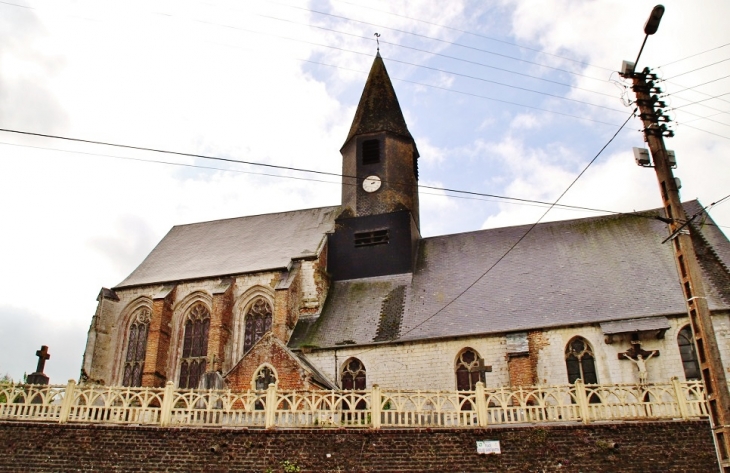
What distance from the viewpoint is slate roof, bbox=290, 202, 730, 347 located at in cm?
1905

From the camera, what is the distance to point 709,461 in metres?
11.6

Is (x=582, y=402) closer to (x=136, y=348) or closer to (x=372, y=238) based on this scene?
(x=372, y=238)

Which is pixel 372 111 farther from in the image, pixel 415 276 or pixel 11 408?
pixel 11 408

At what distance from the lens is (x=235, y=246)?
1050 inches

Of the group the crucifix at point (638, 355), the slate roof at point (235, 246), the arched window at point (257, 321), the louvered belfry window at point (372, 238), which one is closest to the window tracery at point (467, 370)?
the crucifix at point (638, 355)

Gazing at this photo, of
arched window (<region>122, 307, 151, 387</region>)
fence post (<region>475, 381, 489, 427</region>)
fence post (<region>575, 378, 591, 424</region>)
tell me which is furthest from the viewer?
arched window (<region>122, 307, 151, 387</region>)

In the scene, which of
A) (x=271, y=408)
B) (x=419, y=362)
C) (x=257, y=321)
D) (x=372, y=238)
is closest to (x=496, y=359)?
(x=419, y=362)

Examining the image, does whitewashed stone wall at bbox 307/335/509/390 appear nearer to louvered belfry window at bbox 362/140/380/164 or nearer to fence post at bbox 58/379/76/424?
fence post at bbox 58/379/76/424

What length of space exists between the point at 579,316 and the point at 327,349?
8207mm

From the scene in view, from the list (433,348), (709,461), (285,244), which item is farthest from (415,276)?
(709,461)

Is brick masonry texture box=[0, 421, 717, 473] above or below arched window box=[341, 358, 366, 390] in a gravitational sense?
below

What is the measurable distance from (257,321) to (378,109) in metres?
10.7

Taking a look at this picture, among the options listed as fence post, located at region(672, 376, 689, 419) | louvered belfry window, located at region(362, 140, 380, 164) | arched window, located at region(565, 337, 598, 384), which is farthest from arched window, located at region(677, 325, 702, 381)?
louvered belfry window, located at region(362, 140, 380, 164)

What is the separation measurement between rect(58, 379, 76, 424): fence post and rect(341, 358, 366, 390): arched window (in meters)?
8.80
